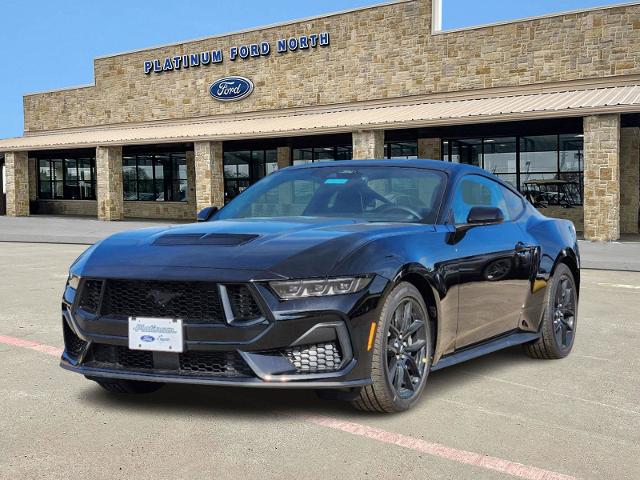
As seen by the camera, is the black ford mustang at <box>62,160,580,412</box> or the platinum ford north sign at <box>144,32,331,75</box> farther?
the platinum ford north sign at <box>144,32,331,75</box>

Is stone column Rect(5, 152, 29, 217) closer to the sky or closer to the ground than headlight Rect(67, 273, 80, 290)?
closer to the sky

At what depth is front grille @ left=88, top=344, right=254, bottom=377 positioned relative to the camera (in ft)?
13.2

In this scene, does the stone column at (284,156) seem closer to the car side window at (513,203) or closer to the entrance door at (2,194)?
the entrance door at (2,194)

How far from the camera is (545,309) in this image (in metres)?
6.06

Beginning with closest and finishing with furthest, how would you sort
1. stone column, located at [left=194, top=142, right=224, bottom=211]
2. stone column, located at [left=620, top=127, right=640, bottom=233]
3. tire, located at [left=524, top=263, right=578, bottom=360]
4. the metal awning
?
tire, located at [left=524, top=263, right=578, bottom=360], the metal awning, stone column, located at [left=620, top=127, right=640, bottom=233], stone column, located at [left=194, top=142, right=224, bottom=211]

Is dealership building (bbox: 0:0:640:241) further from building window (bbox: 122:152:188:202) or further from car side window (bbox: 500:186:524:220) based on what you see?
car side window (bbox: 500:186:524:220)

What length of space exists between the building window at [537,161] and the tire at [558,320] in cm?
1994

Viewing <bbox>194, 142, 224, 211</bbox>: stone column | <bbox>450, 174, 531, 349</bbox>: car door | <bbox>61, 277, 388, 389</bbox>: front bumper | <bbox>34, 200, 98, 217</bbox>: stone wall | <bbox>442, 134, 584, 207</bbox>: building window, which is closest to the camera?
<bbox>61, 277, 388, 389</bbox>: front bumper

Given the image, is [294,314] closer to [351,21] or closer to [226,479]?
[226,479]

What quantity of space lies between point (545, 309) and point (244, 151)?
2837 centimetres

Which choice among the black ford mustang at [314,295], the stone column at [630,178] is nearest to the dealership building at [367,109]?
the stone column at [630,178]

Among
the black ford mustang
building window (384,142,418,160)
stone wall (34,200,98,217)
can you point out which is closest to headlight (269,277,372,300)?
the black ford mustang

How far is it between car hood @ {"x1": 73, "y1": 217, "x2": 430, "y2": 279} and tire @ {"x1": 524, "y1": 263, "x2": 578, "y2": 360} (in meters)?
1.77

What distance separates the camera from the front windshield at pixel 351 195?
5.23 m
